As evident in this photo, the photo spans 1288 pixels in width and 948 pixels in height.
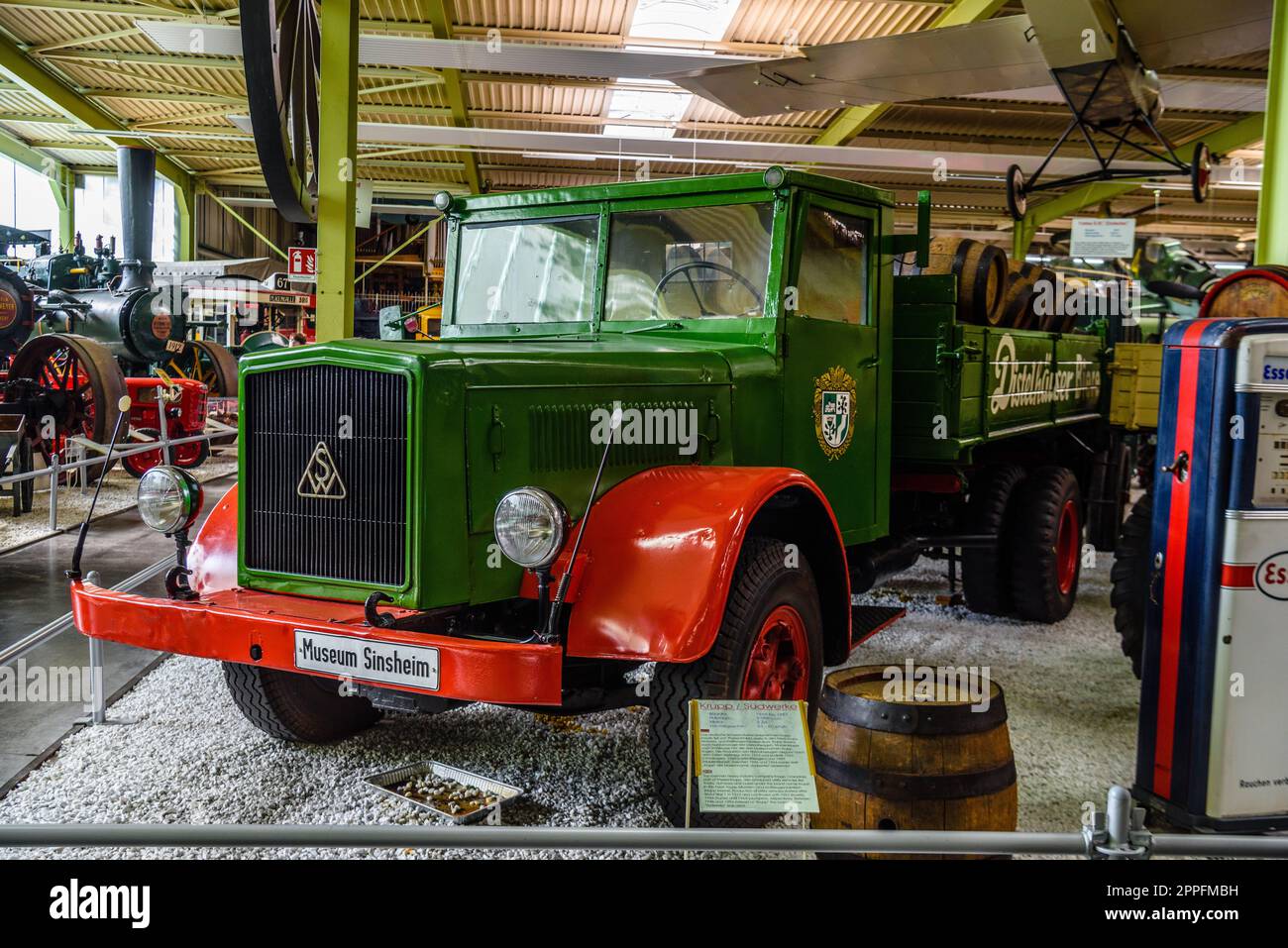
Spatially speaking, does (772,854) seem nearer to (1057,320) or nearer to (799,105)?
(1057,320)

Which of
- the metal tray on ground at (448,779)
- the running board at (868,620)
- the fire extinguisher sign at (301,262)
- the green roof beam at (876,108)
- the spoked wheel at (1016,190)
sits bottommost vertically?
the metal tray on ground at (448,779)

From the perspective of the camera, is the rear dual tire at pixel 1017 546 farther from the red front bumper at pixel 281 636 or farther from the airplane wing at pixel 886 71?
the airplane wing at pixel 886 71

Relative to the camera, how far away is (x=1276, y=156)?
4621 millimetres

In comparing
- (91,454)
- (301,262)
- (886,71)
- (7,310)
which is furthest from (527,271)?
(7,310)

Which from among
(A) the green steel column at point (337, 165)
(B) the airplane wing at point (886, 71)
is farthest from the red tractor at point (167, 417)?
(B) the airplane wing at point (886, 71)

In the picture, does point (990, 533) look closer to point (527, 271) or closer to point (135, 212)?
point (527, 271)

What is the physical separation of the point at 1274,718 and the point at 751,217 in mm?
2228

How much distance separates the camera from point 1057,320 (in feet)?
20.7

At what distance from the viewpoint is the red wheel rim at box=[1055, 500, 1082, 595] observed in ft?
19.7

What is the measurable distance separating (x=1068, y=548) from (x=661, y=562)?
13.4 ft

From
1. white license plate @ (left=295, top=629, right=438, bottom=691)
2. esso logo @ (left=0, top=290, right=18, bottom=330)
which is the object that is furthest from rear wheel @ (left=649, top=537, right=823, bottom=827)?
esso logo @ (left=0, top=290, right=18, bottom=330)

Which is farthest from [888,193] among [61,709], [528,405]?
[61,709]

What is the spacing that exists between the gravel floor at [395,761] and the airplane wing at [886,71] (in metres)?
5.21

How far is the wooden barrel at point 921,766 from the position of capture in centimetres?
251
